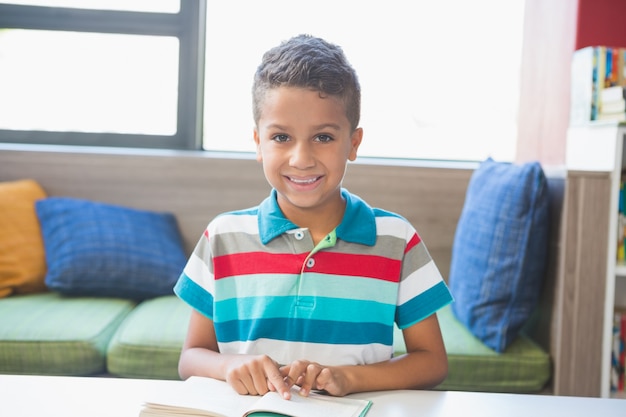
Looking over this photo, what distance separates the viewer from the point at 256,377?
2.90ft

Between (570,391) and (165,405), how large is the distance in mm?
1532

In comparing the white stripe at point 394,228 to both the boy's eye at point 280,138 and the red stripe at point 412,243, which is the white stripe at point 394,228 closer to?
the red stripe at point 412,243

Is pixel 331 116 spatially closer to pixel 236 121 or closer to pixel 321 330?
pixel 321 330

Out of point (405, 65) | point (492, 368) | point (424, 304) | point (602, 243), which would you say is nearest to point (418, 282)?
point (424, 304)

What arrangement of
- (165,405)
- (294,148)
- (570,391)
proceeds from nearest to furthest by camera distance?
(165,405)
(294,148)
(570,391)

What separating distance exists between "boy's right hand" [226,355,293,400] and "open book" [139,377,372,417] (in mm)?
11

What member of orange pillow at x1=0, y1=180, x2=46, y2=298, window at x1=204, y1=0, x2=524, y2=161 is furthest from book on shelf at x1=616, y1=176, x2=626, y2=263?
orange pillow at x1=0, y1=180, x2=46, y2=298

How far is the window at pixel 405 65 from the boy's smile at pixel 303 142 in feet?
6.34

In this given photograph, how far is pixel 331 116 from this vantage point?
1094mm

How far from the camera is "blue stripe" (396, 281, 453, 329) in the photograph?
1.14 meters

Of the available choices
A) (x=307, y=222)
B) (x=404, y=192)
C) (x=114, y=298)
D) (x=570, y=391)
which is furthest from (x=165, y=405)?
(x=404, y=192)

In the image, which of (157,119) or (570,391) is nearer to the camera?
(570,391)

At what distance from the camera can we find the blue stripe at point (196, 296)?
1.16 metres

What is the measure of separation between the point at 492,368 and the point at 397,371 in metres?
1.02
